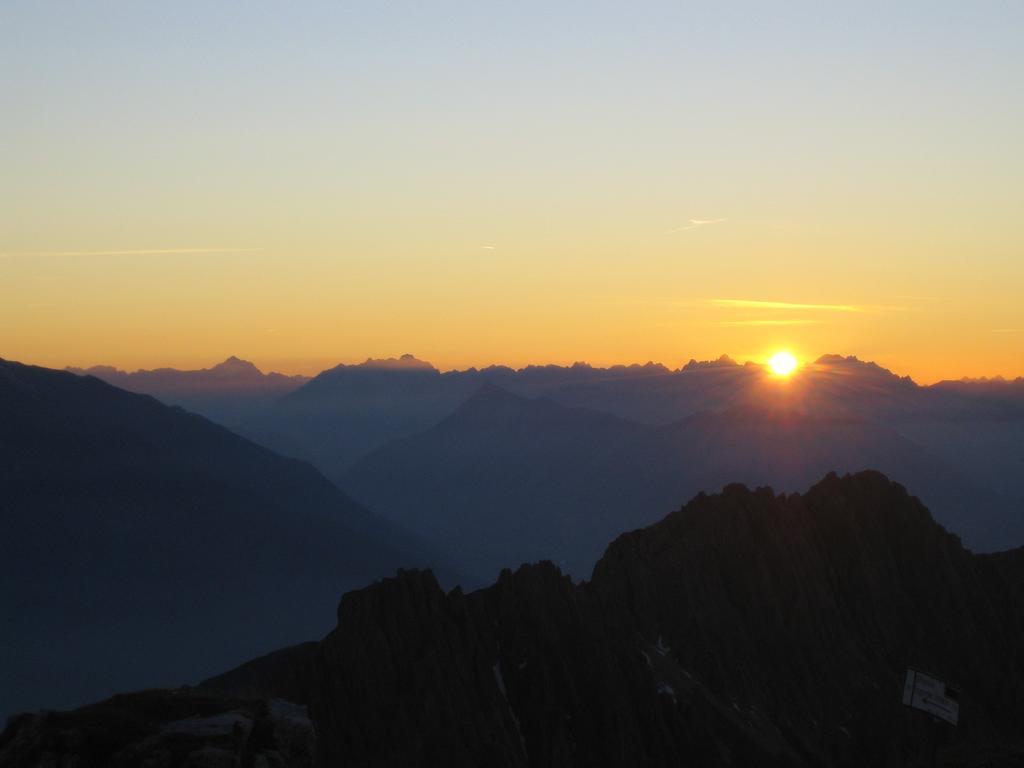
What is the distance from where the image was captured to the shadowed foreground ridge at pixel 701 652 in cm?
9431

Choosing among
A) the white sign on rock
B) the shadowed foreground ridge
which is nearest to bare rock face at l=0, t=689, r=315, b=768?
the shadowed foreground ridge

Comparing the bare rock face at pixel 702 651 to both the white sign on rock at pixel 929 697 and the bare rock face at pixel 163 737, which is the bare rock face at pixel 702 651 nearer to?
the white sign on rock at pixel 929 697

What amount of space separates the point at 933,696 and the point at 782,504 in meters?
78.9

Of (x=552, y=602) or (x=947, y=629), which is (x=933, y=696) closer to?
(x=552, y=602)

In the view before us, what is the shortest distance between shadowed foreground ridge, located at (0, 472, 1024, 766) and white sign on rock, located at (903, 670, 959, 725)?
9.10 ft

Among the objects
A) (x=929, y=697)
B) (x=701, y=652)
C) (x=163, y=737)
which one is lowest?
(x=701, y=652)

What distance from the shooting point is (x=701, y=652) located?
121875 mm

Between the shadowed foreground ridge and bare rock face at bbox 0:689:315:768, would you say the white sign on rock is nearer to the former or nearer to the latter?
the shadowed foreground ridge

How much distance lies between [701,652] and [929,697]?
5465 cm

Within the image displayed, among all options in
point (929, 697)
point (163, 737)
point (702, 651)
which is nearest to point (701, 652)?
point (702, 651)

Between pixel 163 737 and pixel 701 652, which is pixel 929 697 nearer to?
pixel 163 737

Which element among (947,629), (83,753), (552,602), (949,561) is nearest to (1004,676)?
(947,629)

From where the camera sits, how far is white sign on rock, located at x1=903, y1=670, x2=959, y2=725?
67.2 meters

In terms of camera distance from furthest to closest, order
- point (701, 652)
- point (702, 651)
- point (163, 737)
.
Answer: point (702, 651) < point (701, 652) < point (163, 737)
